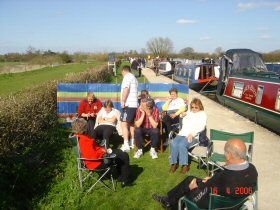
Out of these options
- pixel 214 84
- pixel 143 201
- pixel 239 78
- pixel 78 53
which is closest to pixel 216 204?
pixel 143 201

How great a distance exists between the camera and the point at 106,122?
8328 millimetres

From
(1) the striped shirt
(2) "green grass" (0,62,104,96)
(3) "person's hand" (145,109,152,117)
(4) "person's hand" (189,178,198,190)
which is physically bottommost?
(2) "green grass" (0,62,104,96)

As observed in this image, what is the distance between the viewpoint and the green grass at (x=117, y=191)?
549 centimetres

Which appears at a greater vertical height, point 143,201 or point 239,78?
point 239,78

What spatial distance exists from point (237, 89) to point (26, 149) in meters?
9.23

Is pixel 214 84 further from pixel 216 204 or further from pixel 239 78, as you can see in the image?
pixel 216 204

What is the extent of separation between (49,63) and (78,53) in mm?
25436

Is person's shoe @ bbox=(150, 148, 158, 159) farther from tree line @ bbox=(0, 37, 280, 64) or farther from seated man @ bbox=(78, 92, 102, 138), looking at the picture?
tree line @ bbox=(0, 37, 280, 64)

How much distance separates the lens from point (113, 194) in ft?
19.2

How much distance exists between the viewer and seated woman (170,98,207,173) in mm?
6652

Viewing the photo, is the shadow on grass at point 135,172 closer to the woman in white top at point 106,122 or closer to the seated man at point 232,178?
the woman in white top at point 106,122

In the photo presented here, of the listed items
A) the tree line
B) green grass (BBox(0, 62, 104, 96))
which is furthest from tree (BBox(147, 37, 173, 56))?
green grass (BBox(0, 62, 104, 96))

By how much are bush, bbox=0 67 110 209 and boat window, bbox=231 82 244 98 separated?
7.17m

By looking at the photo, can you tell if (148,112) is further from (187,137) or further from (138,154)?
(187,137)
